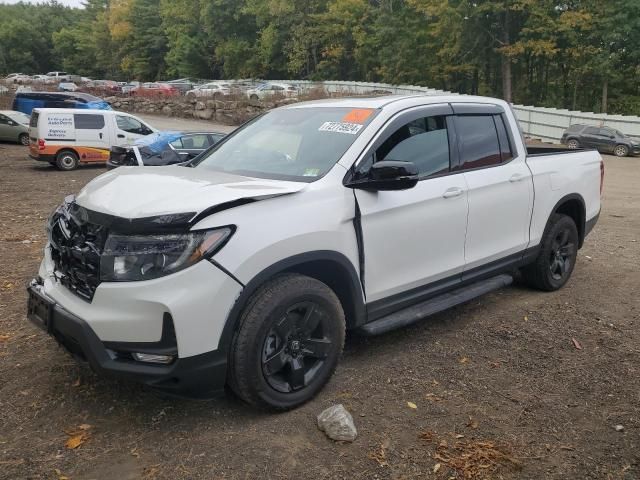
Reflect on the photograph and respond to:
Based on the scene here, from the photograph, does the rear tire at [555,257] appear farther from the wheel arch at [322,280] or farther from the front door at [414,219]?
the wheel arch at [322,280]

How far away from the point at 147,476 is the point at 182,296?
2.84ft

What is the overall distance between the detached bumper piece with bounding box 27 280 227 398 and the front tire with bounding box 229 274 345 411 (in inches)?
6.0

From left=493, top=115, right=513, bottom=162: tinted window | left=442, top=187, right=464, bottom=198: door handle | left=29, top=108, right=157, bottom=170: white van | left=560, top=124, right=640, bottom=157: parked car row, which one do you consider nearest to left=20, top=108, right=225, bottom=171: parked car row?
left=29, top=108, right=157, bottom=170: white van

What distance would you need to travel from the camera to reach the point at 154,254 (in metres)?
2.81

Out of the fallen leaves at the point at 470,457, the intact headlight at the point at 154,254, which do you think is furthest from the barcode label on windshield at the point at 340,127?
the fallen leaves at the point at 470,457

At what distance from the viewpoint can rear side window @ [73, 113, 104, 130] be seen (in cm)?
1683

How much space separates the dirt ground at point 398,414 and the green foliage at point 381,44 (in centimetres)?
3768

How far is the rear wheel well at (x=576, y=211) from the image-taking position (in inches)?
219

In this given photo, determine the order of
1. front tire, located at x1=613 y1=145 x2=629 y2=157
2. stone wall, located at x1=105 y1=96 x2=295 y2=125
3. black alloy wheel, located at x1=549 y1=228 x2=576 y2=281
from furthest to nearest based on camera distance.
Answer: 1. stone wall, located at x1=105 y1=96 x2=295 y2=125
2. front tire, located at x1=613 y1=145 x2=629 y2=157
3. black alloy wheel, located at x1=549 y1=228 x2=576 y2=281

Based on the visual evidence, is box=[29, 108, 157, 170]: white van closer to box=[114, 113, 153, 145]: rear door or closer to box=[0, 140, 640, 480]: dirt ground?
box=[114, 113, 153, 145]: rear door

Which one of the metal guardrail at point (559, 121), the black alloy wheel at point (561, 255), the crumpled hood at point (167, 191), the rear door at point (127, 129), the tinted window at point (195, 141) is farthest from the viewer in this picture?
the metal guardrail at point (559, 121)

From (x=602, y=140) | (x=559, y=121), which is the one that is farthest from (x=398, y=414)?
(x=559, y=121)

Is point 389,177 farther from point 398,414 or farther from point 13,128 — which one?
point 13,128

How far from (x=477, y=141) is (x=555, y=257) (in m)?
1.70
